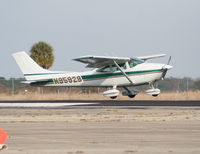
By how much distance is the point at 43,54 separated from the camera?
73.8m

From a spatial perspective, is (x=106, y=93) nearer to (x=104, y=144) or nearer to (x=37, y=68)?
(x=37, y=68)

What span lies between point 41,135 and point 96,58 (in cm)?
2588

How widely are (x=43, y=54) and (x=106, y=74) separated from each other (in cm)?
3140

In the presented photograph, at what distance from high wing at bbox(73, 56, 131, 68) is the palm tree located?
29488mm

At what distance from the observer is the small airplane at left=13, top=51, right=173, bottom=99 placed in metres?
42.4

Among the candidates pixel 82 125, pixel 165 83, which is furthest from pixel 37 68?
pixel 82 125

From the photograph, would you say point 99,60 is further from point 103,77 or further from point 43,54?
point 43,54

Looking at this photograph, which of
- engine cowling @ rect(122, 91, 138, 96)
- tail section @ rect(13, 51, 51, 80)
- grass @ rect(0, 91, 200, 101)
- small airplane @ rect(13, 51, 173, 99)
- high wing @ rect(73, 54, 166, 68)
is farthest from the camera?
tail section @ rect(13, 51, 51, 80)

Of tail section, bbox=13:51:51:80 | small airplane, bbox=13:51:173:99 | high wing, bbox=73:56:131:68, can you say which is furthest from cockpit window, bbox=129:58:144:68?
tail section, bbox=13:51:51:80

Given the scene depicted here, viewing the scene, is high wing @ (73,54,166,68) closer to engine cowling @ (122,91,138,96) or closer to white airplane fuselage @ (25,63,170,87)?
white airplane fuselage @ (25,63,170,87)

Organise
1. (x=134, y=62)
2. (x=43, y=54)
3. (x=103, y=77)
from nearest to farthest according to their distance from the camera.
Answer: (x=134, y=62), (x=103, y=77), (x=43, y=54)

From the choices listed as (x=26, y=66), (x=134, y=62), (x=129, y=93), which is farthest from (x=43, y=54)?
(x=134, y=62)

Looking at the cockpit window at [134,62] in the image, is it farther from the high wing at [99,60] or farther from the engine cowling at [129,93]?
the engine cowling at [129,93]

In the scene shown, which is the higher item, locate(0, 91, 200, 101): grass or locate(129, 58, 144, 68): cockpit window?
locate(129, 58, 144, 68): cockpit window
